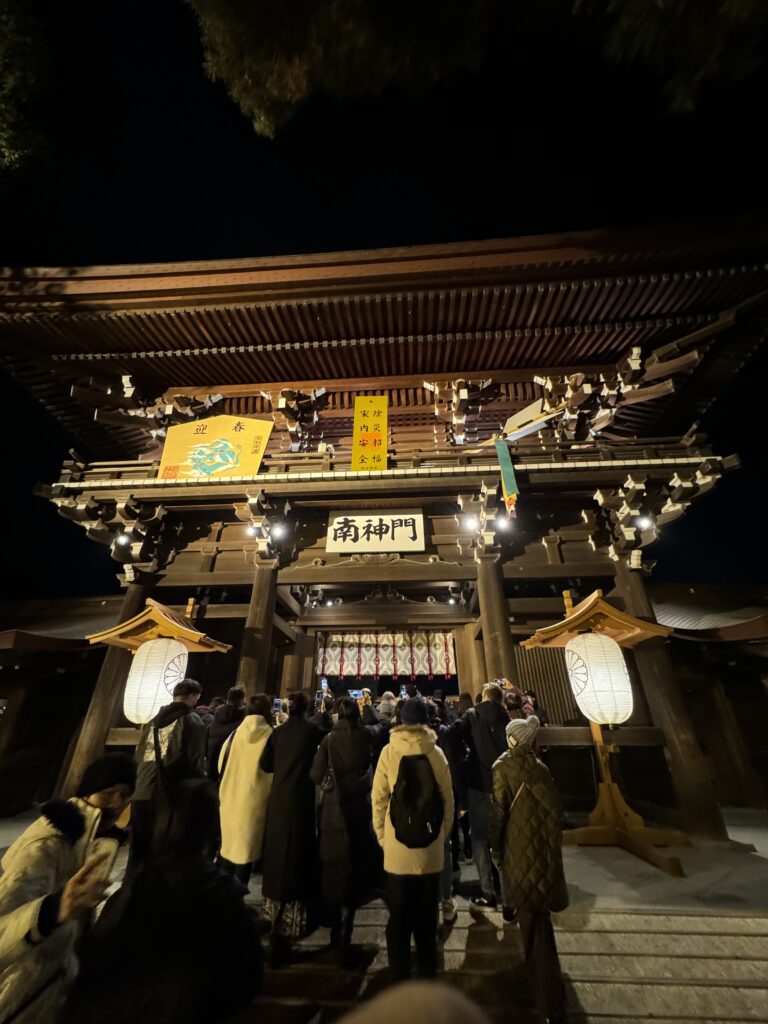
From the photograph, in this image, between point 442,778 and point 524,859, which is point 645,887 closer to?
point 524,859

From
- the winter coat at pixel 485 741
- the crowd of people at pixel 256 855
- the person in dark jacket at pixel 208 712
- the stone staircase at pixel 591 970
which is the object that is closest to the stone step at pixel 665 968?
the stone staircase at pixel 591 970

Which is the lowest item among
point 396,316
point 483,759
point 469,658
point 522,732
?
point 483,759

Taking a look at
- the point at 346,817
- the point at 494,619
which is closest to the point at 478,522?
the point at 494,619

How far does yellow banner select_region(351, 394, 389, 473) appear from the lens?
7969mm

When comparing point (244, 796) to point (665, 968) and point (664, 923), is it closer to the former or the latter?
point (665, 968)

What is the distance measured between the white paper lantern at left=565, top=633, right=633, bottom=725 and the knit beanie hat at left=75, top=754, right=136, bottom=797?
569 centimetres

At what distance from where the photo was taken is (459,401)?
8.44 meters

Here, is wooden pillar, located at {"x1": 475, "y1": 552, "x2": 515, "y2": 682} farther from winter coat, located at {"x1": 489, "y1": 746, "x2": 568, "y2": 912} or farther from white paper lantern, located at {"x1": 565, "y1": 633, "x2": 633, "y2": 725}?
winter coat, located at {"x1": 489, "y1": 746, "x2": 568, "y2": 912}

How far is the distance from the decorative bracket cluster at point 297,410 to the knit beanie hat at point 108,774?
7058 mm

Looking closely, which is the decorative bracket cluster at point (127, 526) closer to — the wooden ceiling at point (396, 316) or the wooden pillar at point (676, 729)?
the wooden ceiling at point (396, 316)

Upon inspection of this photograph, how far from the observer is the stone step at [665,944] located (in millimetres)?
3438

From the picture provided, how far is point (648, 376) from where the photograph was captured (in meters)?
7.93

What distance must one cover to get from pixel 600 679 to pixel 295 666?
24.8 ft

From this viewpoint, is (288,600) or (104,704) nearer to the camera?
(104,704)
